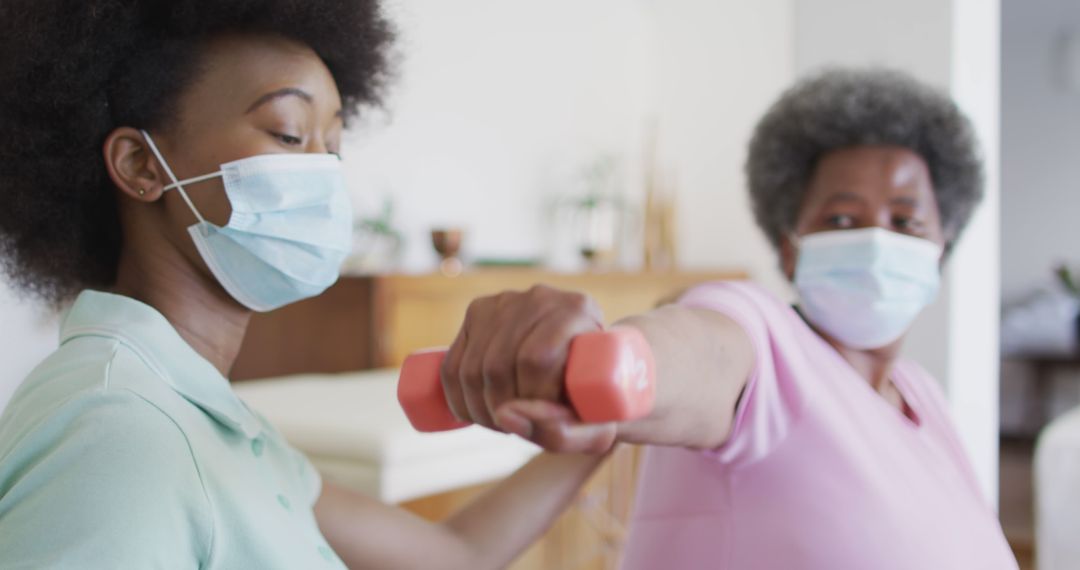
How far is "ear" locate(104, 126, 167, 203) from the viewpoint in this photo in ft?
3.14

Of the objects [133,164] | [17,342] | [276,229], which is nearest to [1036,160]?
[17,342]

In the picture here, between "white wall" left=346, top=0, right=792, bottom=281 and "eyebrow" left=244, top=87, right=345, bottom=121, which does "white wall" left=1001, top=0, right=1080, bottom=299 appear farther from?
"eyebrow" left=244, top=87, right=345, bottom=121

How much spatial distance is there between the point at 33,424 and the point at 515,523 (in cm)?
63

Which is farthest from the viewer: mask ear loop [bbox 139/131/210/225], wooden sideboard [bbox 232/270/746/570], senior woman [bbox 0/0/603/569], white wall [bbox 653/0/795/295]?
white wall [bbox 653/0/795/295]

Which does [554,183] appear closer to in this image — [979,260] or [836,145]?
[979,260]

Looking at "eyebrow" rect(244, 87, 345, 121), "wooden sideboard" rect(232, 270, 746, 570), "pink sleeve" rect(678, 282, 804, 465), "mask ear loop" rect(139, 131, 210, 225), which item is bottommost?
"wooden sideboard" rect(232, 270, 746, 570)

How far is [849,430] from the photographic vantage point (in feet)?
3.17

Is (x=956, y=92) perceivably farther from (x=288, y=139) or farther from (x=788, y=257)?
(x=288, y=139)

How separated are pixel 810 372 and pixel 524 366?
54cm

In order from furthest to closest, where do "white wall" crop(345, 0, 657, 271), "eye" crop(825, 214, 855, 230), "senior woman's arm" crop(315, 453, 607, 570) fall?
"white wall" crop(345, 0, 657, 271) → "eye" crop(825, 214, 855, 230) → "senior woman's arm" crop(315, 453, 607, 570)

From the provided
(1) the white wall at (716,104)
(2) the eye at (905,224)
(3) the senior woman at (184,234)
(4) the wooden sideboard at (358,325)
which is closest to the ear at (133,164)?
(3) the senior woman at (184,234)

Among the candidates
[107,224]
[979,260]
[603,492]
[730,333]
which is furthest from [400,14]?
[603,492]

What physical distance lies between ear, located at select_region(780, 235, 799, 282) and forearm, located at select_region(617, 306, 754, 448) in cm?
54

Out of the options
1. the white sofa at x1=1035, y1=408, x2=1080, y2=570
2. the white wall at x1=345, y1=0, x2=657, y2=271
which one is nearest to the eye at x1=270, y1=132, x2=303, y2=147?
the white wall at x1=345, y1=0, x2=657, y2=271
